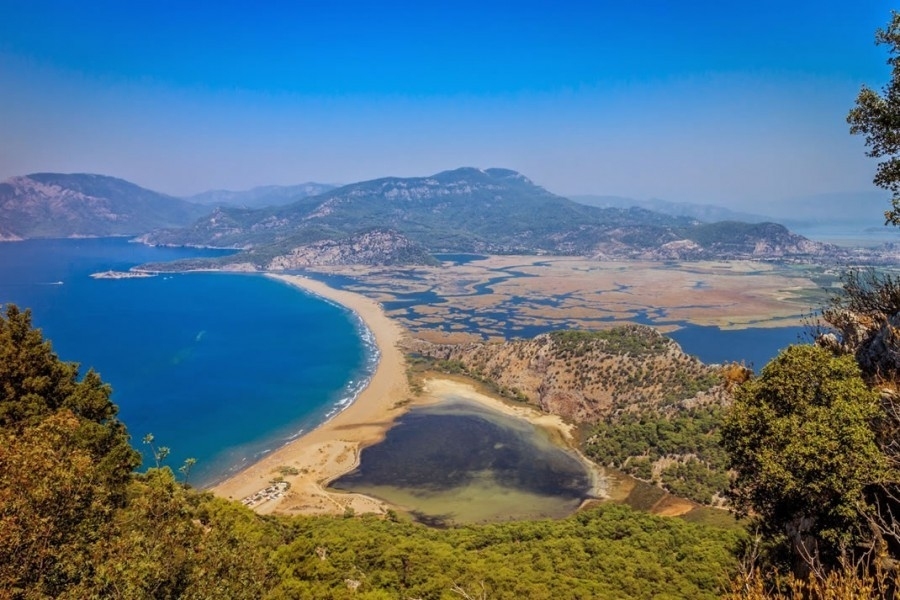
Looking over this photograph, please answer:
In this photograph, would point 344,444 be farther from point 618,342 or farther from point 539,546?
point 618,342

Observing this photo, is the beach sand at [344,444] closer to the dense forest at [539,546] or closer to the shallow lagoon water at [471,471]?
the shallow lagoon water at [471,471]

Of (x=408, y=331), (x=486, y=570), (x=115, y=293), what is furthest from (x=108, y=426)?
(x=115, y=293)

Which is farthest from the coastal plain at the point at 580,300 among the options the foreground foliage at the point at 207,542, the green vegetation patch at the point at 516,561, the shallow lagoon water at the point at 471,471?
the foreground foliage at the point at 207,542

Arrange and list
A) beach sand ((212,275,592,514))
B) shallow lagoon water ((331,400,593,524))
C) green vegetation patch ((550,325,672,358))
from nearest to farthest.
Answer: beach sand ((212,275,592,514)) → shallow lagoon water ((331,400,593,524)) → green vegetation patch ((550,325,672,358))

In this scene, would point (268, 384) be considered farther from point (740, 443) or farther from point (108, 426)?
point (740, 443)

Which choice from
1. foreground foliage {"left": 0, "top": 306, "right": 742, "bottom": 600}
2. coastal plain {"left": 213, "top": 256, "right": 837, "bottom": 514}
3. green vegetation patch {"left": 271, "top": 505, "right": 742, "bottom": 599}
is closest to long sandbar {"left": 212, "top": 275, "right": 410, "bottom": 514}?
coastal plain {"left": 213, "top": 256, "right": 837, "bottom": 514}

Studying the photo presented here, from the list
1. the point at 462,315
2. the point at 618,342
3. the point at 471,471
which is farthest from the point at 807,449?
the point at 462,315

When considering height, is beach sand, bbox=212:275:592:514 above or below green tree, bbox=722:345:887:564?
below

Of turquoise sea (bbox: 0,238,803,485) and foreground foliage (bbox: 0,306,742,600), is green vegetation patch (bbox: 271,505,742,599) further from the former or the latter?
turquoise sea (bbox: 0,238,803,485)
